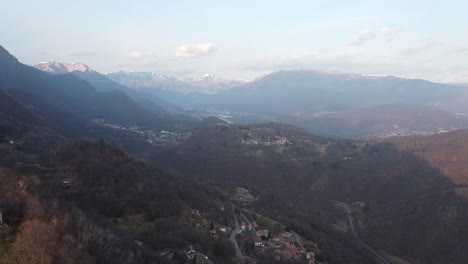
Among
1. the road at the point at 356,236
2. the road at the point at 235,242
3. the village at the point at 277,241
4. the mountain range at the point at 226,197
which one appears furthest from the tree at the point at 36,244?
the road at the point at 356,236

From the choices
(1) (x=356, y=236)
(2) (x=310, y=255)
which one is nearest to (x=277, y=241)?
(2) (x=310, y=255)

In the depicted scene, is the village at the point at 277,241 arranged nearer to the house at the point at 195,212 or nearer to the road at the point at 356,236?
the house at the point at 195,212

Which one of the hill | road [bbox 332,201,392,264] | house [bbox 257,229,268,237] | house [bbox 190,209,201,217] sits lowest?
road [bbox 332,201,392,264]

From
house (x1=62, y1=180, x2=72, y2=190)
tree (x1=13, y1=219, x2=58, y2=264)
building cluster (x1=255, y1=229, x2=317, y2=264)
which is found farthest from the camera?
house (x1=62, y1=180, x2=72, y2=190)

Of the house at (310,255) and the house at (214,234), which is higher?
the house at (214,234)

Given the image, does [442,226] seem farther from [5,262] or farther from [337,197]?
[5,262]

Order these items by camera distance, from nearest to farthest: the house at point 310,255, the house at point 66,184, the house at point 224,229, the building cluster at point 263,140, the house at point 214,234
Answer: the house at point 214,234 < the house at point 66,184 < the house at point 310,255 < the house at point 224,229 < the building cluster at point 263,140

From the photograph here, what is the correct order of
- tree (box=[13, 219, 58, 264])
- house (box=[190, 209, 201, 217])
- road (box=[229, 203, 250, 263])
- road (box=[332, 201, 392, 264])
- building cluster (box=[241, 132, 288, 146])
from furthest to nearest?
building cluster (box=[241, 132, 288, 146]) → road (box=[332, 201, 392, 264]) → house (box=[190, 209, 201, 217]) → road (box=[229, 203, 250, 263]) → tree (box=[13, 219, 58, 264])

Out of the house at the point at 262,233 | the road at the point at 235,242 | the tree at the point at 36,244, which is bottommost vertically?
the house at the point at 262,233

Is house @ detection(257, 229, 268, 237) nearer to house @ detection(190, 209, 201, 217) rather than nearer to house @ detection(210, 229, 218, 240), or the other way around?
house @ detection(210, 229, 218, 240)

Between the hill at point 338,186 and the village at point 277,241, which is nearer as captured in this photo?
the village at point 277,241

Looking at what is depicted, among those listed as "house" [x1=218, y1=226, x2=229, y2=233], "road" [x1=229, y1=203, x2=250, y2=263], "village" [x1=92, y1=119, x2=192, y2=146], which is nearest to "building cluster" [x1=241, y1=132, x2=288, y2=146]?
"village" [x1=92, y1=119, x2=192, y2=146]
